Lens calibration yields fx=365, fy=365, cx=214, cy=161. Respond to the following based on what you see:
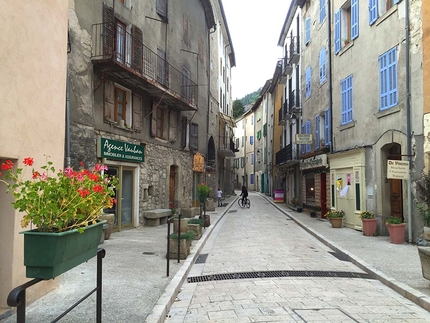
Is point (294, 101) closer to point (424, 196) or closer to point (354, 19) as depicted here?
point (354, 19)

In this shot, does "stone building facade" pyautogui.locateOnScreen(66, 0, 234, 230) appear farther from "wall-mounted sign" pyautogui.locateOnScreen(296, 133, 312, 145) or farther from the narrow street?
"wall-mounted sign" pyautogui.locateOnScreen(296, 133, 312, 145)

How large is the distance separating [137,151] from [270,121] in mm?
28540

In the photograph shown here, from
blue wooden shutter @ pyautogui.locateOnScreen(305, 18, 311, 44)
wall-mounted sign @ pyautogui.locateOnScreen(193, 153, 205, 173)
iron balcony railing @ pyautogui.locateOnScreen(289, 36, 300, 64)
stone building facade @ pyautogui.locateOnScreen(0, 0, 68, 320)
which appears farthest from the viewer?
iron balcony railing @ pyautogui.locateOnScreen(289, 36, 300, 64)

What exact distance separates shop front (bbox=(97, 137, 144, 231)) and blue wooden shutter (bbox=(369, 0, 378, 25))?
9461mm

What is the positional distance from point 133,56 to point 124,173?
4.31 m

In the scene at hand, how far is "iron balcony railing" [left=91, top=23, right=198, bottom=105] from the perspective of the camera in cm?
1150

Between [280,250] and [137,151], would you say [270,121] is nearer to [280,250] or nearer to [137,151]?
[137,151]

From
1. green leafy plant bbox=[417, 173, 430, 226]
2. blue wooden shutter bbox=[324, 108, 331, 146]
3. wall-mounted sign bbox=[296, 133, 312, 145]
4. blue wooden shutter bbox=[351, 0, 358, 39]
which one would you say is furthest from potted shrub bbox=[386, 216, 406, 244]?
wall-mounted sign bbox=[296, 133, 312, 145]

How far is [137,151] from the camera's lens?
44.6 ft

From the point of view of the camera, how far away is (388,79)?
460 inches

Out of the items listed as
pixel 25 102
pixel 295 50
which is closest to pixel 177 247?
pixel 25 102

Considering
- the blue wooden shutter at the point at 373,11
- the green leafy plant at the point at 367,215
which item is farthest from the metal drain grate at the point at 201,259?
the blue wooden shutter at the point at 373,11

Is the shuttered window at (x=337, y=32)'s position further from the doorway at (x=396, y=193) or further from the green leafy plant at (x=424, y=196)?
the green leafy plant at (x=424, y=196)

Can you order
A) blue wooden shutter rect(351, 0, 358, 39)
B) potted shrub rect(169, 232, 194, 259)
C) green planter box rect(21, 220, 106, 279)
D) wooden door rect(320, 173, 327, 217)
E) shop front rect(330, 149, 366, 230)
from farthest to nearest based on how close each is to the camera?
1. wooden door rect(320, 173, 327, 217)
2. blue wooden shutter rect(351, 0, 358, 39)
3. shop front rect(330, 149, 366, 230)
4. potted shrub rect(169, 232, 194, 259)
5. green planter box rect(21, 220, 106, 279)
